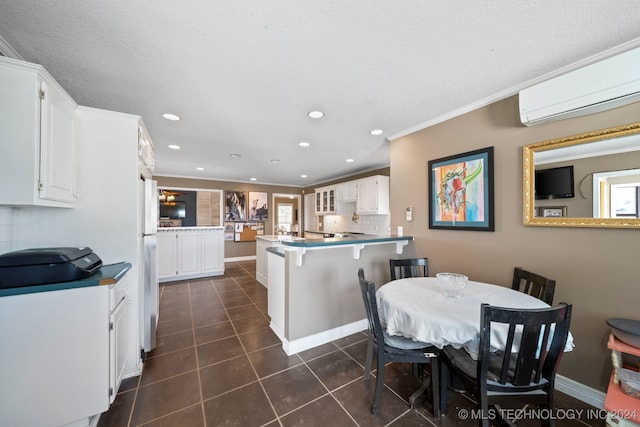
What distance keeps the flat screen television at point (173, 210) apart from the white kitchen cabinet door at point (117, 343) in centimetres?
519

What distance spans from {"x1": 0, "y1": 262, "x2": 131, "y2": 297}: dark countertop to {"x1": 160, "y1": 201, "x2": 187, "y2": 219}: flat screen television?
5.21 meters

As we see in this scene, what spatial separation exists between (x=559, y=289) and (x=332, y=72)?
241 centimetres

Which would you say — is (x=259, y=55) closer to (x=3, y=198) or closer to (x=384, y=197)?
(x=3, y=198)

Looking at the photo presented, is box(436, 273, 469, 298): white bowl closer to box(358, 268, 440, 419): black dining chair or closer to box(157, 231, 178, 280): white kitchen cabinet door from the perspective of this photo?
box(358, 268, 440, 419): black dining chair

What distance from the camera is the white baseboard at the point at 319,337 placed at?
2.20 meters

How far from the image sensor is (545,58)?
1.54 metres

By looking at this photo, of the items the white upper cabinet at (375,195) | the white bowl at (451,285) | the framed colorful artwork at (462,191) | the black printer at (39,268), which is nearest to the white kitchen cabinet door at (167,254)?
the black printer at (39,268)

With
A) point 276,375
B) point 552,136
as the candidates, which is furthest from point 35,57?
point 552,136

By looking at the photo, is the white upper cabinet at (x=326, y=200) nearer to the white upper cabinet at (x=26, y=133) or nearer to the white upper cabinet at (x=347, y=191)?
the white upper cabinet at (x=347, y=191)

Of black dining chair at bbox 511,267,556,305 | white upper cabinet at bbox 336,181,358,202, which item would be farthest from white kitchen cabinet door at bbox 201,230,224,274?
black dining chair at bbox 511,267,556,305

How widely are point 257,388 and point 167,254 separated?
12.5ft

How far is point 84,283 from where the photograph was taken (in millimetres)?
1287

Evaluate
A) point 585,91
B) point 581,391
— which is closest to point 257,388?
point 581,391

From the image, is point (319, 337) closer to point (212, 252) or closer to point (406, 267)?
point (406, 267)
